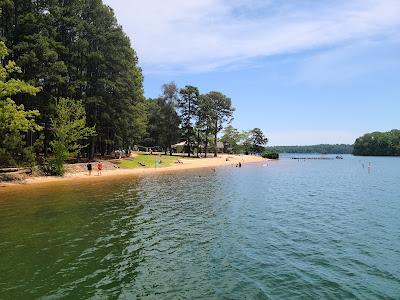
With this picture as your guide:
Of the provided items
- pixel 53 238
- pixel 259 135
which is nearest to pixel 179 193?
pixel 53 238

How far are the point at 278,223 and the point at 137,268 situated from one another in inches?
473

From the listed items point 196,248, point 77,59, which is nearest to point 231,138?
point 77,59

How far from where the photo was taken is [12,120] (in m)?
37.1

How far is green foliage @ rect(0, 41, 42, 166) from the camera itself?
35688 millimetres

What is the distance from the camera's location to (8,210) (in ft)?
89.4

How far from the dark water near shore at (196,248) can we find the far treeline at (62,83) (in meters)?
14.1

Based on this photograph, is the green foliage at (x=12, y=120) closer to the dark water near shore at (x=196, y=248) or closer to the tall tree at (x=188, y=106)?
the dark water near shore at (x=196, y=248)

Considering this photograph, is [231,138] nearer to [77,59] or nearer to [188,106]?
[188,106]

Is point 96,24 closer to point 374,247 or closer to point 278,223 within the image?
point 278,223

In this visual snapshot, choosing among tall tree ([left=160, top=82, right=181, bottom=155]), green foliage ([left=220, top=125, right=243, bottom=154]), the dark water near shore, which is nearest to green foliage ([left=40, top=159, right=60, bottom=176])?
the dark water near shore

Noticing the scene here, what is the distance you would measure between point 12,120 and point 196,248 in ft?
93.5

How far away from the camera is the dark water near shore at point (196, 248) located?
12859 mm

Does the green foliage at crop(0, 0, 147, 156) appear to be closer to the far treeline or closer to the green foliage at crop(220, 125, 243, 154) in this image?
the far treeline

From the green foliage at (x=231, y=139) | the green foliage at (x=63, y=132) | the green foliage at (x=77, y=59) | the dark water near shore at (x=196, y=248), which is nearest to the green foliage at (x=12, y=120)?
the green foliage at (x=63, y=132)
